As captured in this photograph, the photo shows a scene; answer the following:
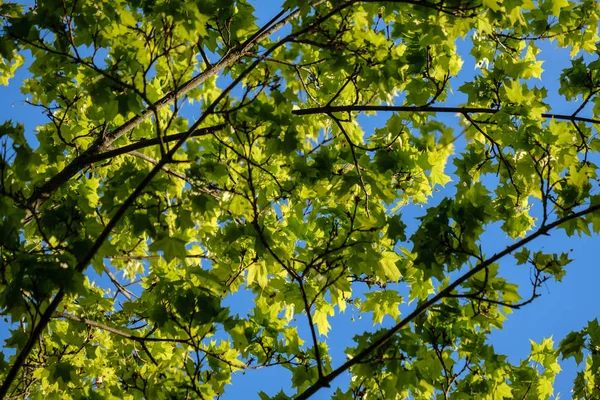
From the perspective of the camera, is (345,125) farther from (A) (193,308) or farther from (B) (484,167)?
(A) (193,308)

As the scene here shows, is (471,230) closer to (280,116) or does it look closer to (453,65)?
(280,116)

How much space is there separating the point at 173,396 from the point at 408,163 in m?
2.39

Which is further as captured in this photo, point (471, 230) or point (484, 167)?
point (484, 167)

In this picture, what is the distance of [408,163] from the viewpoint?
4.43 meters

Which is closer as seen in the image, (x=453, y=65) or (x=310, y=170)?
(x=310, y=170)

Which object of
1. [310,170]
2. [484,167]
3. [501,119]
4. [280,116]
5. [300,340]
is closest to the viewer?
[280,116]

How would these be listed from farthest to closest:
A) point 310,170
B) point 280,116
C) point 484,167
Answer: point 484,167 < point 310,170 < point 280,116

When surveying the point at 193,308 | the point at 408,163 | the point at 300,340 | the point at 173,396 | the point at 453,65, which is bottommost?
the point at 173,396

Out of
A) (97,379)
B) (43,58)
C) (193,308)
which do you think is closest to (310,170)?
(193,308)

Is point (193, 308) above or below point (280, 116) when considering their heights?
below

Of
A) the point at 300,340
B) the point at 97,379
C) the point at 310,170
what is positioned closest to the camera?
the point at 310,170

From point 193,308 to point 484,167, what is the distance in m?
2.90

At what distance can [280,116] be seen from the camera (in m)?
3.47

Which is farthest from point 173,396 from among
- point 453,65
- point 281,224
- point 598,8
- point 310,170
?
point 598,8
